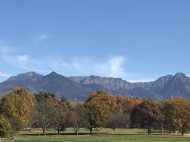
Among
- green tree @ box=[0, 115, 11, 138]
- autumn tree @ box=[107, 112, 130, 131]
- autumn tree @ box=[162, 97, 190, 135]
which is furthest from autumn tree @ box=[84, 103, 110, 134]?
green tree @ box=[0, 115, 11, 138]

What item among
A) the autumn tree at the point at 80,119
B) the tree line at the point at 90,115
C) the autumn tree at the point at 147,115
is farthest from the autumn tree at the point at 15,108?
the autumn tree at the point at 147,115

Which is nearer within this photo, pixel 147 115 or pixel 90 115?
pixel 90 115

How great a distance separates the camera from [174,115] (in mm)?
138875

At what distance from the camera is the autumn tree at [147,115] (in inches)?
5802

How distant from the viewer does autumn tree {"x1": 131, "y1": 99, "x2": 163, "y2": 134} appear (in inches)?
5802

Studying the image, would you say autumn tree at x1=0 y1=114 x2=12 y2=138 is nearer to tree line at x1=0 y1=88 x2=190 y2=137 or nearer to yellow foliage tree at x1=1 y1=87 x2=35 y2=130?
tree line at x1=0 y1=88 x2=190 y2=137

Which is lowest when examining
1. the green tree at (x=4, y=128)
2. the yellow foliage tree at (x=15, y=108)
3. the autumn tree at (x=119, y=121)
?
the green tree at (x=4, y=128)

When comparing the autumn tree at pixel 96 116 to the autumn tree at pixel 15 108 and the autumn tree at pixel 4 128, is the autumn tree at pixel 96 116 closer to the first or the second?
the autumn tree at pixel 15 108

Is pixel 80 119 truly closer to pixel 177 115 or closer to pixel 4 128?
pixel 177 115

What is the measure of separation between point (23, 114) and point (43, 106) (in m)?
9.04

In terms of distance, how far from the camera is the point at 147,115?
14938 cm

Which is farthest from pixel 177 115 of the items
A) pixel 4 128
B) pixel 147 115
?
pixel 4 128

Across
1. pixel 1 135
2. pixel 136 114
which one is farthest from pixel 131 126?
pixel 1 135

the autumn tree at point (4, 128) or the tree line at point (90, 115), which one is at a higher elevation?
the tree line at point (90, 115)
